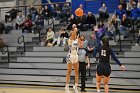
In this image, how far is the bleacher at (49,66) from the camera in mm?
14047

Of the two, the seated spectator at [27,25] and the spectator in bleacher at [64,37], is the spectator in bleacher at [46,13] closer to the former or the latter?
the seated spectator at [27,25]

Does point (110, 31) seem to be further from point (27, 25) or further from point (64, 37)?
point (27, 25)

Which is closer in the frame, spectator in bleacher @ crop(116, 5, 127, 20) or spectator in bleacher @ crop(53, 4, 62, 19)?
spectator in bleacher @ crop(116, 5, 127, 20)

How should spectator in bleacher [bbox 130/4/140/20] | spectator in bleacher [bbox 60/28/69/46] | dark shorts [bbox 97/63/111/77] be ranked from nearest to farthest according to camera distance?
dark shorts [bbox 97/63/111/77]
spectator in bleacher [bbox 130/4/140/20]
spectator in bleacher [bbox 60/28/69/46]

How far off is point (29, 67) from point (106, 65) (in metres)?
7.51

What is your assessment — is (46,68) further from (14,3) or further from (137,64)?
(14,3)

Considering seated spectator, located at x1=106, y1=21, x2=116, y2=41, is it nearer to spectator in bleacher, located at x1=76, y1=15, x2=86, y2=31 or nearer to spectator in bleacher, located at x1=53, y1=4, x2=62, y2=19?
spectator in bleacher, located at x1=76, y1=15, x2=86, y2=31

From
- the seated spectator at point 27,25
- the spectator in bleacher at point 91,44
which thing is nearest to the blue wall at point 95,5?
the seated spectator at point 27,25

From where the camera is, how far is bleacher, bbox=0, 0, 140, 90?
553 inches

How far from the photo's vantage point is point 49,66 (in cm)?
1628

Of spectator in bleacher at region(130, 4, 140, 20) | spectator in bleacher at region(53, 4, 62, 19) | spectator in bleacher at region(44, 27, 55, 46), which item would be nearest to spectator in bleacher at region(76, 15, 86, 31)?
spectator in bleacher at region(44, 27, 55, 46)

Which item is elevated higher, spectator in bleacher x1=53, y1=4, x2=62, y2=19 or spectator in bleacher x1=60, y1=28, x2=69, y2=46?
spectator in bleacher x1=53, y1=4, x2=62, y2=19

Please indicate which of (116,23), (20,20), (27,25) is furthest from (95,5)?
(20,20)

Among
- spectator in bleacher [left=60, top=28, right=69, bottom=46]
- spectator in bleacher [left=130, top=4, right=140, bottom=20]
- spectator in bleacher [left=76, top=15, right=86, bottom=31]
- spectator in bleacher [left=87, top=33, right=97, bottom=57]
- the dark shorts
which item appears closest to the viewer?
the dark shorts
